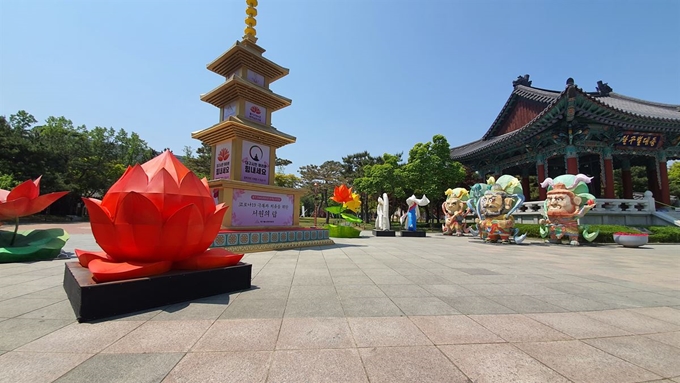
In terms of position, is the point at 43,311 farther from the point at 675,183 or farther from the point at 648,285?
the point at 675,183

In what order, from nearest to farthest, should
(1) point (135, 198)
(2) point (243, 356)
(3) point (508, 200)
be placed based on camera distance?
(2) point (243, 356) → (1) point (135, 198) → (3) point (508, 200)

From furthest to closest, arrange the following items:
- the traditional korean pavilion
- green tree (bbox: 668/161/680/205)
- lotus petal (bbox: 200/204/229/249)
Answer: green tree (bbox: 668/161/680/205), the traditional korean pavilion, lotus petal (bbox: 200/204/229/249)

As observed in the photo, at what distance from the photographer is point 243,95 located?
1115 cm

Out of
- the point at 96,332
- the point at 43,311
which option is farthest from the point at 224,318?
the point at 43,311

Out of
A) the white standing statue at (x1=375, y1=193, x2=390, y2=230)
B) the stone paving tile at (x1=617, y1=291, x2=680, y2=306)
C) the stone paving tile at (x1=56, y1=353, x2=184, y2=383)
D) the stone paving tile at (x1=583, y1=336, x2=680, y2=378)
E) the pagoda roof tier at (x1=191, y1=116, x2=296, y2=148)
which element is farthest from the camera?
the white standing statue at (x1=375, y1=193, x2=390, y2=230)

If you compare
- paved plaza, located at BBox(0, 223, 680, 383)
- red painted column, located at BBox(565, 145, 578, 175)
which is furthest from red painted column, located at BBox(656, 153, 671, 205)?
paved plaza, located at BBox(0, 223, 680, 383)

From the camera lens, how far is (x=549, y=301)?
13.1ft

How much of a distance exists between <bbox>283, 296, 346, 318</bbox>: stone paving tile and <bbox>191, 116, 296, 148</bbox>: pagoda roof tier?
26.8 feet

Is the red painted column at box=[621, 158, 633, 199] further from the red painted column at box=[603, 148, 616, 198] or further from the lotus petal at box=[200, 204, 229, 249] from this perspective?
the lotus petal at box=[200, 204, 229, 249]

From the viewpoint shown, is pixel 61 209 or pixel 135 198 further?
pixel 61 209

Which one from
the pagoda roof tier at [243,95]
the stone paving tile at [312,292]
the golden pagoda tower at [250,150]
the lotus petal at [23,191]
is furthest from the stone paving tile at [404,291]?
the pagoda roof tier at [243,95]

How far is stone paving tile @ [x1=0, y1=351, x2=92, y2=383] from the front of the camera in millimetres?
1991

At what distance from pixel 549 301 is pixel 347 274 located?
10.9 ft

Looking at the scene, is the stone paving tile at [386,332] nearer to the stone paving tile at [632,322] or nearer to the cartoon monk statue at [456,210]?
the stone paving tile at [632,322]
